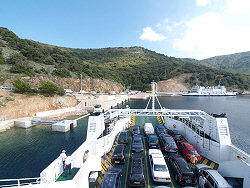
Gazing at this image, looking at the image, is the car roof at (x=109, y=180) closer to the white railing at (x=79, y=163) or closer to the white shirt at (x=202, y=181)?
the white railing at (x=79, y=163)

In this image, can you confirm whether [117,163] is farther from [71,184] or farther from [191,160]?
[191,160]

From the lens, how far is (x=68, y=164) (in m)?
5.40

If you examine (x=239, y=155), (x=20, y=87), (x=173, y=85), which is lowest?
(x=239, y=155)

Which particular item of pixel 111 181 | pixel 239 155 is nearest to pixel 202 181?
pixel 239 155

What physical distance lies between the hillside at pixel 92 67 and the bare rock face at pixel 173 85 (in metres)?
4.84

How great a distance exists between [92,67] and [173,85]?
232ft

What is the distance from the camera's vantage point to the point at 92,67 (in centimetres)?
7075

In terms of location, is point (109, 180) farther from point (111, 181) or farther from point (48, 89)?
point (48, 89)

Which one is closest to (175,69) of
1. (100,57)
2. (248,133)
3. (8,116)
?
(100,57)

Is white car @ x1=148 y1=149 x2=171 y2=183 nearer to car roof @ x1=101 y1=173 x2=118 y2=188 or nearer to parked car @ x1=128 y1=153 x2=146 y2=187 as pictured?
parked car @ x1=128 y1=153 x2=146 y2=187

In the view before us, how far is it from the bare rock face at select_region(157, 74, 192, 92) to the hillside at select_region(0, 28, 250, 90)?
4843 millimetres

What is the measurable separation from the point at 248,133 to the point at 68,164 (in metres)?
28.8

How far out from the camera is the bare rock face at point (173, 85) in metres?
101

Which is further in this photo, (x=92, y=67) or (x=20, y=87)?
(x=92, y=67)
